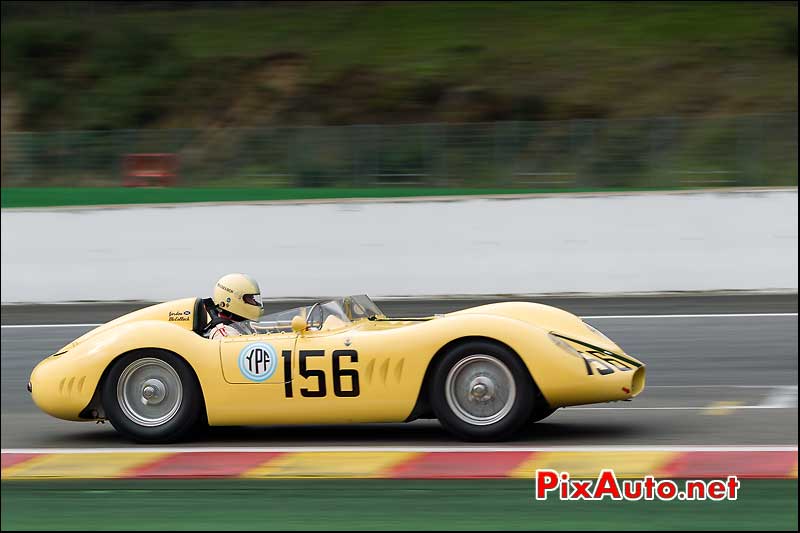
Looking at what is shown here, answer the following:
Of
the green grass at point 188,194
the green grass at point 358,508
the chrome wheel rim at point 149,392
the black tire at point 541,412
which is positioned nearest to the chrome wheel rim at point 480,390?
the black tire at point 541,412

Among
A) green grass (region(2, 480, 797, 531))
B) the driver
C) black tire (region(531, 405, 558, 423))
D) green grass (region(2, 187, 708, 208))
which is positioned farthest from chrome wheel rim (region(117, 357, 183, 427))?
green grass (region(2, 187, 708, 208))

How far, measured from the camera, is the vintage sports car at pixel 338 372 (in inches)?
275

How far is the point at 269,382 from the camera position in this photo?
722 centimetres

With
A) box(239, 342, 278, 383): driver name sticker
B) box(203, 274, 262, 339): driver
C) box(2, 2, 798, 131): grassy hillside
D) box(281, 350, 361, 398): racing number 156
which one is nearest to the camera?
box(281, 350, 361, 398): racing number 156

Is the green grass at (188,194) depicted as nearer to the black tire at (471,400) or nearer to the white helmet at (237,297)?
the white helmet at (237,297)

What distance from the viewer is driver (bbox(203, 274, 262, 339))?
25.6ft

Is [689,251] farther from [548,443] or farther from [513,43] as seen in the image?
[513,43]

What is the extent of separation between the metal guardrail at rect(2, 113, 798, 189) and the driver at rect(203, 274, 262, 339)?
10509 millimetres

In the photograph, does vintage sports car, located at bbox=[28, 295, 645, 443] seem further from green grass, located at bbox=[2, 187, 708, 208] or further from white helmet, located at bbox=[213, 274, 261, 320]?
green grass, located at bbox=[2, 187, 708, 208]

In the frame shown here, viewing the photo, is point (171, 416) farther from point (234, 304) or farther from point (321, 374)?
point (321, 374)

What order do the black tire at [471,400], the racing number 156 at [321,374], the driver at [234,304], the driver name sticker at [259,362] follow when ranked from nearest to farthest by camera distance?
1. the black tire at [471,400]
2. the racing number 156 at [321,374]
3. the driver name sticker at [259,362]
4. the driver at [234,304]

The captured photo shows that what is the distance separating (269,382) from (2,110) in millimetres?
24607

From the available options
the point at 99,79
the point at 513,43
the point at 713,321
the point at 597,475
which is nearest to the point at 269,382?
the point at 597,475

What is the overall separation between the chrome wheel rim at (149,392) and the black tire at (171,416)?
0.02 m
